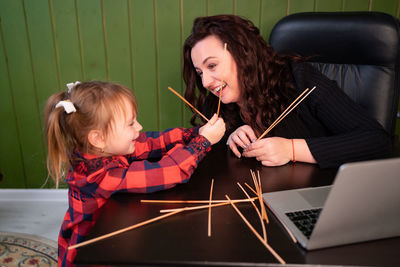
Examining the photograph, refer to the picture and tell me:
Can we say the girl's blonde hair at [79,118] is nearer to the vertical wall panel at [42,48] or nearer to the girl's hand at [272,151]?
the girl's hand at [272,151]

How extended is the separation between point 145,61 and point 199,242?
1669 millimetres

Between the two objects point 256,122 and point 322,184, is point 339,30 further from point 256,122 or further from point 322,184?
point 322,184

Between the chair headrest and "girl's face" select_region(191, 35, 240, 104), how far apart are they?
0.45 m

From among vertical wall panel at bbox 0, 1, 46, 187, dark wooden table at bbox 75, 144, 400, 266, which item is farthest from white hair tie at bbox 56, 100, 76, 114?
vertical wall panel at bbox 0, 1, 46, 187

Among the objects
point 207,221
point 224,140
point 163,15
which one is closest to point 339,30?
point 224,140

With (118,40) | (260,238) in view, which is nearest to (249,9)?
(118,40)

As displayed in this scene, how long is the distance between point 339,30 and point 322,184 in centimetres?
90

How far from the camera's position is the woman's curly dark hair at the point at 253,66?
1.38 m

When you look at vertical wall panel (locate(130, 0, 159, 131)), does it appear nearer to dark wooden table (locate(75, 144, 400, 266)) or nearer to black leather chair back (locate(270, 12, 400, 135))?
black leather chair back (locate(270, 12, 400, 135))

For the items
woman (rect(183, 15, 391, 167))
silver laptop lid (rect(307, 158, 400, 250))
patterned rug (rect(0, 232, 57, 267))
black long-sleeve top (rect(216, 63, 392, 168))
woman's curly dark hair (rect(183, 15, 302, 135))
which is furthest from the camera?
patterned rug (rect(0, 232, 57, 267))

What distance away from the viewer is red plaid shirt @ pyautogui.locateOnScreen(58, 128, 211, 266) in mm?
912

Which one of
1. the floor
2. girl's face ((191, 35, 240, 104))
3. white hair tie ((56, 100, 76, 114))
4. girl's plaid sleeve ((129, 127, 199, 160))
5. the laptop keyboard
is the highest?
girl's face ((191, 35, 240, 104))

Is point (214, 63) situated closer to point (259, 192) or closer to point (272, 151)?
point (272, 151)

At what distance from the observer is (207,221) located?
741 millimetres
